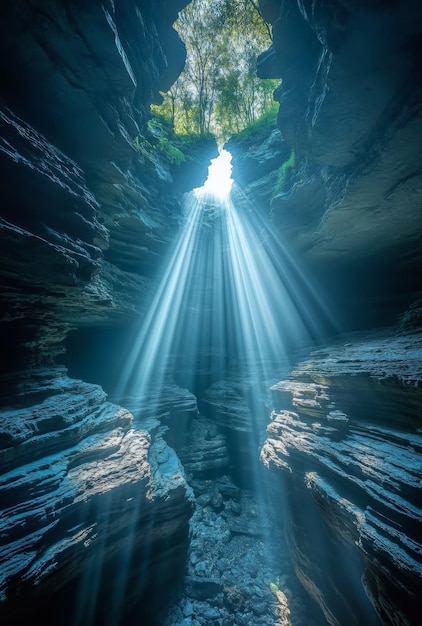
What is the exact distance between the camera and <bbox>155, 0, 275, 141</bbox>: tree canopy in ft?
46.0

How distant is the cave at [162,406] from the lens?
14.7ft

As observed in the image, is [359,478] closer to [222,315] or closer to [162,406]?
[162,406]

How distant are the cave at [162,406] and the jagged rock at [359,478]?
4cm

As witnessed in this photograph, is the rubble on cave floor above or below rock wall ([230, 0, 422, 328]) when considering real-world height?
below

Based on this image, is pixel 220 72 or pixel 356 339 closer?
pixel 356 339

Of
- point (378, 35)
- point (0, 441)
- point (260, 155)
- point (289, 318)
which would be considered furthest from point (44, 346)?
point (260, 155)

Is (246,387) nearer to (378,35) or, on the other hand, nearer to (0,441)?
(0,441)

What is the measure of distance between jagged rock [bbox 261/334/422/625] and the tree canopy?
62.3 ft

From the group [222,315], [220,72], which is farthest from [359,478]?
[220,72]

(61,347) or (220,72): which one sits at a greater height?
(220,72)

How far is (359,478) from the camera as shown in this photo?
5113 mm

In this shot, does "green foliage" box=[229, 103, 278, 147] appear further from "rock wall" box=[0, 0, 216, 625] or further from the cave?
"rock wall" box=[0, 0, 216, 625]

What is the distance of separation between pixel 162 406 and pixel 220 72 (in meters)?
23.2

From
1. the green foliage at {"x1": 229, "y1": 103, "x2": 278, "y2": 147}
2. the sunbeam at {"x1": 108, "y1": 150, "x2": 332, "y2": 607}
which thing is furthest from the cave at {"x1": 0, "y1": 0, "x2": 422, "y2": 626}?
the green foliage at {"x1": 229, "y1": 103, "x2": 278, "y2": 147}
